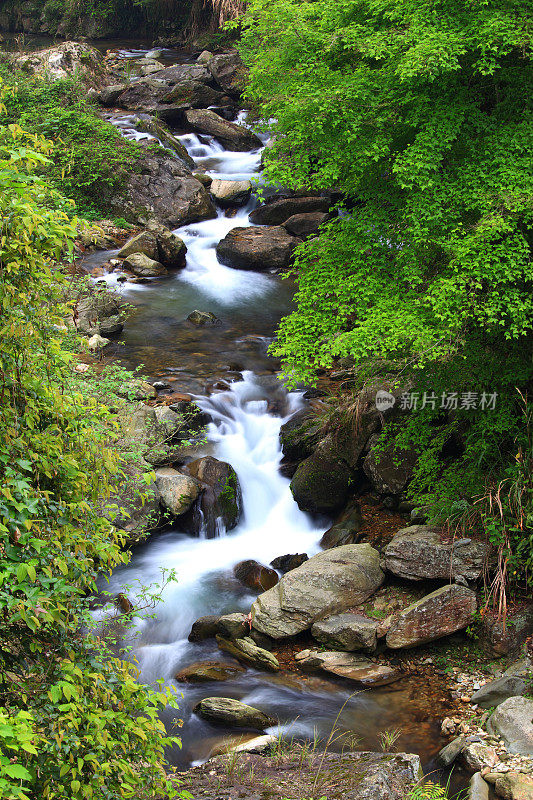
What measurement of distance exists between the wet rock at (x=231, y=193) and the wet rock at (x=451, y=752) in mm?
16557

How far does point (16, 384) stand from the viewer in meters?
2.99

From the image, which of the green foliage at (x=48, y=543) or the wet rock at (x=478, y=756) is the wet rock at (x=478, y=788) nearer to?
the wet rock at (x=478, y=756)

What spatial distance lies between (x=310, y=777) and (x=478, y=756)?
1.69 metres

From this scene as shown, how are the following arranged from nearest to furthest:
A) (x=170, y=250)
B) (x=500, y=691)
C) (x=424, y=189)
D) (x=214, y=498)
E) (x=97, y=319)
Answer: (x=500, y=691) < (x=424, y=189) < (x=214, y=498) < (x=97, y=319) < (x=170, y=250)

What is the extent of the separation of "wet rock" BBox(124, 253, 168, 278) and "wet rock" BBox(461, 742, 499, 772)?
517 inches

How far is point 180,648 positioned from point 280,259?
11.6 meters

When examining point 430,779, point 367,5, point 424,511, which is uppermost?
point 367,5

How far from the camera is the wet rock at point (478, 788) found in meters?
5.14

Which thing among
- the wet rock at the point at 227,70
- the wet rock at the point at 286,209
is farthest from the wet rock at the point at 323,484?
the wet rock at the point at 227,70

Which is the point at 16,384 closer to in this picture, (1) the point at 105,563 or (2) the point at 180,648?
(1) the point at 105,563

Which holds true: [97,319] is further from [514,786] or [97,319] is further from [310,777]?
[514,786]

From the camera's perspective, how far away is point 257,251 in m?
16.9

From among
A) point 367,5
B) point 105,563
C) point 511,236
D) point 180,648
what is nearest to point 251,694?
point 180,648

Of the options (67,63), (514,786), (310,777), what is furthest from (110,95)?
(514,786)
